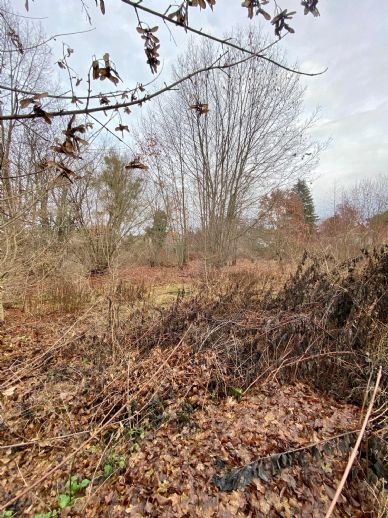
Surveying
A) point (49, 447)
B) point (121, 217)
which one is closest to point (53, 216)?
point (121, 217)

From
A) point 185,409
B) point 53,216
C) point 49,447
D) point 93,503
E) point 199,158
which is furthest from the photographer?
point 199,158

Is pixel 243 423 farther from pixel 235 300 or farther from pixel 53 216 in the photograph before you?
pixel 53 216

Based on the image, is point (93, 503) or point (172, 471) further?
point (172, 471)

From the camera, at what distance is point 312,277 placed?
13.2ft

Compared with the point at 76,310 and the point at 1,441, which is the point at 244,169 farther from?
the point at 1,441

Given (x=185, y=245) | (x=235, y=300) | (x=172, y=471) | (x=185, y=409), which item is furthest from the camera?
(x=185, y=245)

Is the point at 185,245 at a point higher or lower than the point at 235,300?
higher

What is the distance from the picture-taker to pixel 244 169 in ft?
35.1

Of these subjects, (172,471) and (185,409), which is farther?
(185,409)

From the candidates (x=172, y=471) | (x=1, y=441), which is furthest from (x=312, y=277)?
(x=1, y=441)

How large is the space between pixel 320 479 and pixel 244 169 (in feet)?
33.9

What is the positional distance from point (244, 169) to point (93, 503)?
10735 millimetres

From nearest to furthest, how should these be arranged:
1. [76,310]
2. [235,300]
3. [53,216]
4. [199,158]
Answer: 1. [235,300]
2. [76,310]
3. [53,216]
4. [199,158]

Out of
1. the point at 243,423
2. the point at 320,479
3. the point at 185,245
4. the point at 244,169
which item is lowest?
the point at 320,479
